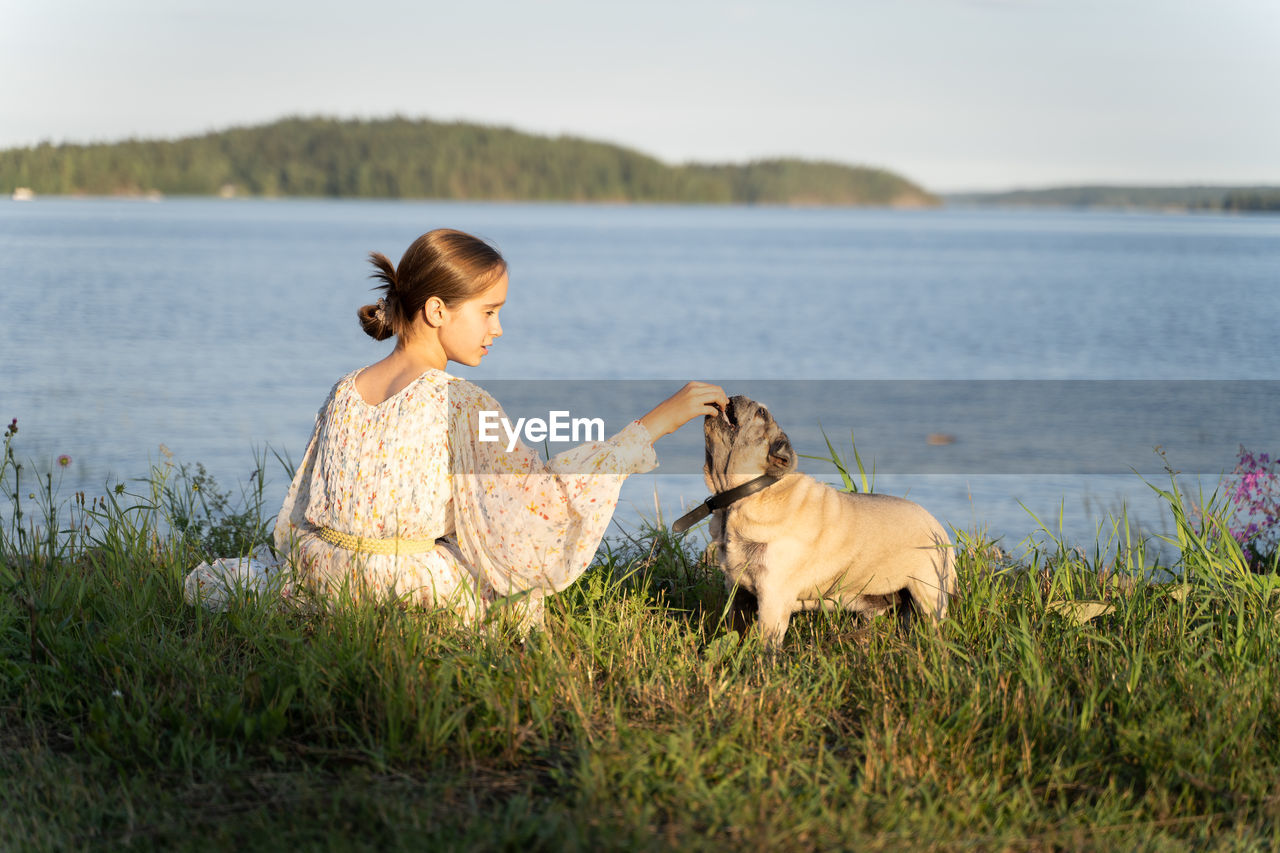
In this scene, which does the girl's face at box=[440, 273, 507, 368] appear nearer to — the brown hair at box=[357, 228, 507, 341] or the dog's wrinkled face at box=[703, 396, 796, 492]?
the brown hair at box=[357, 228, 507, 341]

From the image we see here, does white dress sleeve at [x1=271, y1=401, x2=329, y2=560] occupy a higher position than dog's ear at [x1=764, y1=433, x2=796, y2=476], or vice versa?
dog's ear at [x1=764, y1=433, x2=796, y2=476]

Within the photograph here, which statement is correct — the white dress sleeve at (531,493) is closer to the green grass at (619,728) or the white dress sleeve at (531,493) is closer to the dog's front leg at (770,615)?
the green grass at (619,728)

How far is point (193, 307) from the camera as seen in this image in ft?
89.0

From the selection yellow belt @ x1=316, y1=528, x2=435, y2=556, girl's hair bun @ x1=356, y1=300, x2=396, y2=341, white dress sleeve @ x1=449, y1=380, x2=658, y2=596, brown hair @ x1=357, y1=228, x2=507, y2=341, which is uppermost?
brown hair @ x1=357, y1=228, x2=507, y2=341

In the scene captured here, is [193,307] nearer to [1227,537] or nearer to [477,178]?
[1227,537]

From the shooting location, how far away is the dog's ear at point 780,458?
3951 mm

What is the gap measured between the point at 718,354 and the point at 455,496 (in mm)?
18940

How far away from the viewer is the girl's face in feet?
13.9

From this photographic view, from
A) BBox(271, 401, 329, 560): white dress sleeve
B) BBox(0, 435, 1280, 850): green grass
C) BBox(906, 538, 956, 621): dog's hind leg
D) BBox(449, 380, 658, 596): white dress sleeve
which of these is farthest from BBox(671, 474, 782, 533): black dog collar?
BBox(271, 401, 329, 560): white dress sleeve

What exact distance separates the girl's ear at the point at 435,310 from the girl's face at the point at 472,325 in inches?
0.6

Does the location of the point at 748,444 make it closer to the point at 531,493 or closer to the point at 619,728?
the point at 531,493

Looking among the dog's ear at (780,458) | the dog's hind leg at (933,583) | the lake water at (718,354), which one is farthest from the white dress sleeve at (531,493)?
the lake water at (718,354)

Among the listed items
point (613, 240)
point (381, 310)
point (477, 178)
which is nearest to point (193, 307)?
point (381, 310)

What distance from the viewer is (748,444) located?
158 inches
